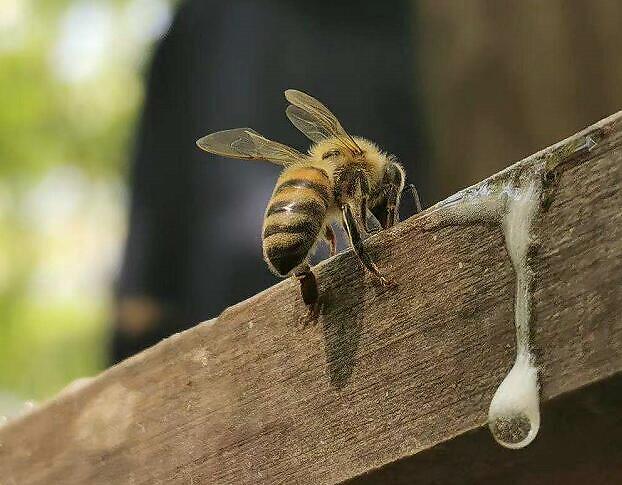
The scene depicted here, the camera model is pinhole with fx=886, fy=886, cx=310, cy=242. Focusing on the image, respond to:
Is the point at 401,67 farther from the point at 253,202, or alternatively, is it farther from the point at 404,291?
the point at 404,291

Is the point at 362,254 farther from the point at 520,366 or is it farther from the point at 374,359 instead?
the point at 520,366

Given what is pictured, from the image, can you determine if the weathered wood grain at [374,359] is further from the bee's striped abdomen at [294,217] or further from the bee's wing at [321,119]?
the bee's wing at [321,119]

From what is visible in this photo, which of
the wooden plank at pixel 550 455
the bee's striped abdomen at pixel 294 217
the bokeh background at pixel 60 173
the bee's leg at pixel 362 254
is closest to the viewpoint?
the wooden plank at pixel 550 455

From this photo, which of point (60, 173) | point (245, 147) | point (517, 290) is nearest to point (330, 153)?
point (245, 147)

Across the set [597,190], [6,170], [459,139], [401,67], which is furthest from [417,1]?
[6,170]

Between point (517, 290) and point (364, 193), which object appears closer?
point (517, 290)

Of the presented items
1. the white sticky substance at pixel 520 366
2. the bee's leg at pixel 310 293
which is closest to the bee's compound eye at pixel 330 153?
the bee's leg at pixel 310 293
